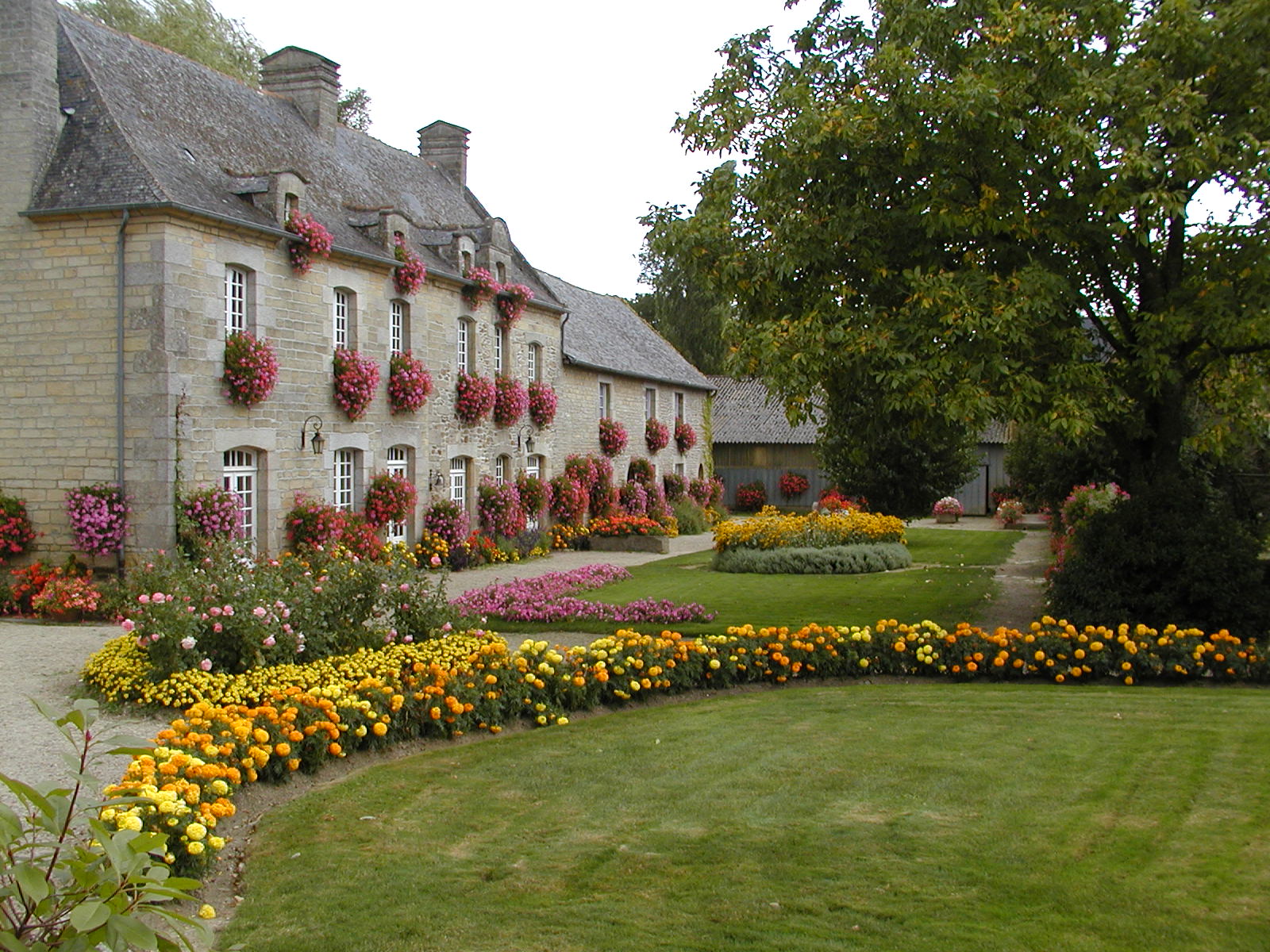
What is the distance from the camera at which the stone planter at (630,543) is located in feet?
80.2

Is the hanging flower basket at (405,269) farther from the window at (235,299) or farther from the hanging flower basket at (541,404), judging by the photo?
the hanging flower basket at (541,404)

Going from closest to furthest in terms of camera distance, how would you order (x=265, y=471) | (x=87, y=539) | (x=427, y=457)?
(x=87, y=539)
(x=265, y=471)
(x=427, y=457)

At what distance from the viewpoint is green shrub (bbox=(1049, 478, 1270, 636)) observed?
1099cm

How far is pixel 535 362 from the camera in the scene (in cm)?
2467

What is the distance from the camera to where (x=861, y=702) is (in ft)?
29.3

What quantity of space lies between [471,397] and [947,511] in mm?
19209

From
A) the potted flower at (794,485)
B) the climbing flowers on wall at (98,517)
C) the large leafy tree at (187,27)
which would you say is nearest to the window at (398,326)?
the climbing flowers on wall at (98,517)

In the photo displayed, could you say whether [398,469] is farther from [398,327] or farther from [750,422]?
[750,422]

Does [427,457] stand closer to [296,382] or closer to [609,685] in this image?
[296,382]

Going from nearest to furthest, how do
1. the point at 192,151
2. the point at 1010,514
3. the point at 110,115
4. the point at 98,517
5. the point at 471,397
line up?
the point at 98,517 → the point at 110,115 → the point at 192,151 → the point at 471,397 → the point at 1010,514

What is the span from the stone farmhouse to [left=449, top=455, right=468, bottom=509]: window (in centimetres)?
43

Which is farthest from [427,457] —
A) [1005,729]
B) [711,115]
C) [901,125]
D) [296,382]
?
[1005,729]

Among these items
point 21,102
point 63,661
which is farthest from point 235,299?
point 63,661

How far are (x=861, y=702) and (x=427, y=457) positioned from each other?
41.6ft
